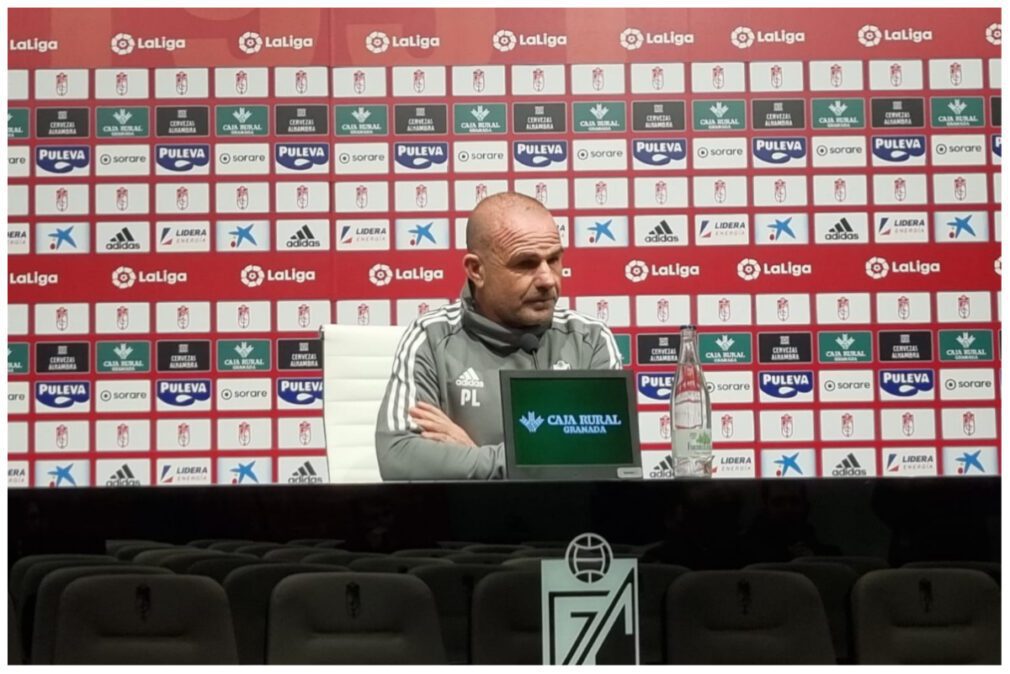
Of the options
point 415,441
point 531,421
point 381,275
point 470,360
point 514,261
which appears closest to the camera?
point 531,421

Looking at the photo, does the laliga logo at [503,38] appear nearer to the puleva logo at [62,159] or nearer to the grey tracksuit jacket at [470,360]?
the puleva logo at [62,159]

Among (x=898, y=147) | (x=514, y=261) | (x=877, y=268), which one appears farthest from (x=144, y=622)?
(x=898, y=147)

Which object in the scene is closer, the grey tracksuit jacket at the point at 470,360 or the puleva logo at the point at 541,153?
the grey tracksuit jacket at the point at 470,360

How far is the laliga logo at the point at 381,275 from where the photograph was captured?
Result: 462 centimetres

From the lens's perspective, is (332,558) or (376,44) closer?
(332,558)

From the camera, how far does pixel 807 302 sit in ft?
15.3

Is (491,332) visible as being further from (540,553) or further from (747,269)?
(747,269)

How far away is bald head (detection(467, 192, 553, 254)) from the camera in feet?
10.0

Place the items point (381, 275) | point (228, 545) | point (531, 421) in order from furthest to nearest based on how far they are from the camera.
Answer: point (381, 275), point (531, 421), point (228, 545)

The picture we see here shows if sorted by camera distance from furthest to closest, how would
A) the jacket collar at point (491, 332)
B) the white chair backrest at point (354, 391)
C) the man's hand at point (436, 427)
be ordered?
1. the white chair backrest at point (354, 391)
2. the jacket collar at point (491, 332)
3. the man's hand at point (436, 427)

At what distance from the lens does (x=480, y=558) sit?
192 centimetres

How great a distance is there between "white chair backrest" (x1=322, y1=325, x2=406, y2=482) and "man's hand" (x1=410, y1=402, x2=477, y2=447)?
55 centimetres

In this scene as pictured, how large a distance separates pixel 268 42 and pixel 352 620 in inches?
126

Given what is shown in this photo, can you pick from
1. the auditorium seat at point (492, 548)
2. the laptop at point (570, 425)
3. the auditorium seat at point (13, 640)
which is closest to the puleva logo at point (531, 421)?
the laptop at point (570, 425)
